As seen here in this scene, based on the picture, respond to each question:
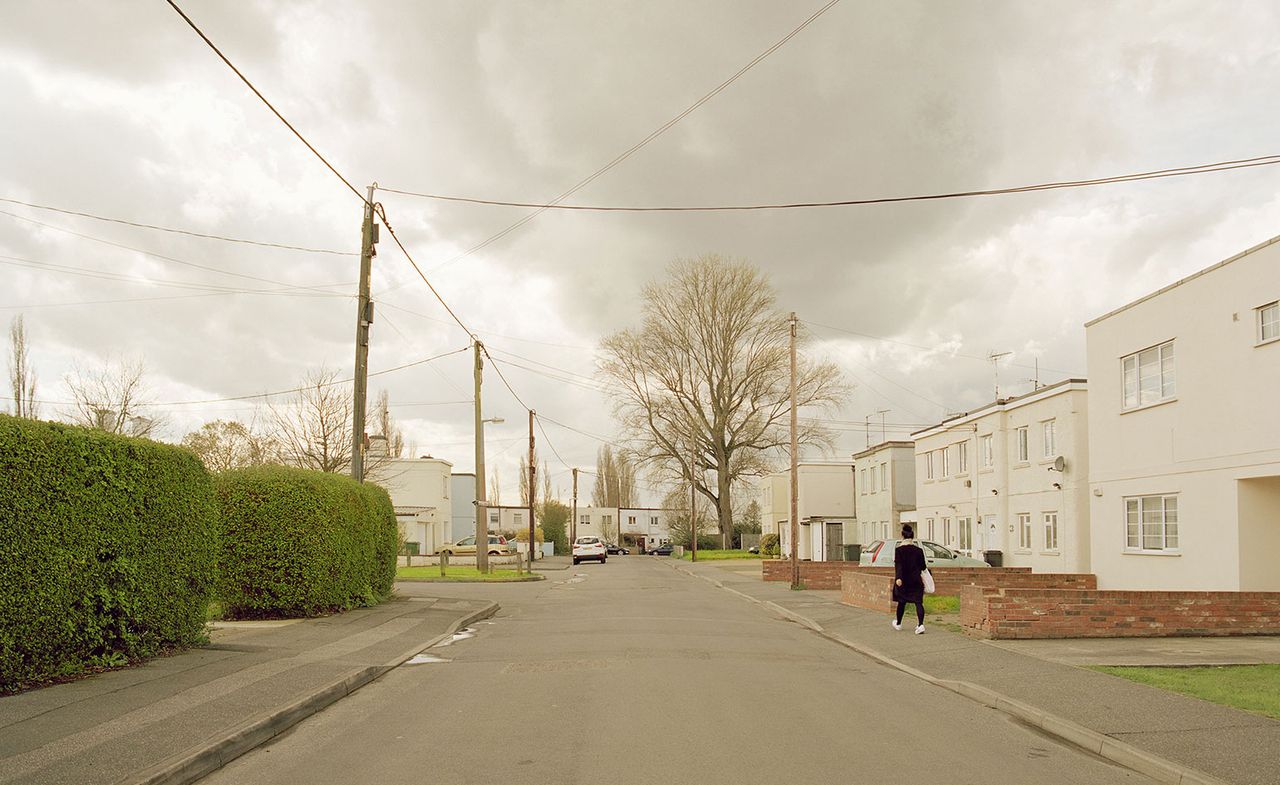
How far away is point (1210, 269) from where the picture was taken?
63.2 ft

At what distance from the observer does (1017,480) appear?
32.5 metres

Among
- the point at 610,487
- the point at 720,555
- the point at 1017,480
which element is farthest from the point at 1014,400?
the point at 610,487

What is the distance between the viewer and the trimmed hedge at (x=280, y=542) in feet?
55.1

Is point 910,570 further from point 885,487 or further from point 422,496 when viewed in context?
point 422,496

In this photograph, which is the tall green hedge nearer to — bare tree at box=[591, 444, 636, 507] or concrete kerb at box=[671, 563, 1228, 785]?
concrete kerb at box=[671, 563, 1228, 785]

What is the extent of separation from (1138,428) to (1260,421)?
4.14 meters

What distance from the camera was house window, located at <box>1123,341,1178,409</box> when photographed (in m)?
21.0

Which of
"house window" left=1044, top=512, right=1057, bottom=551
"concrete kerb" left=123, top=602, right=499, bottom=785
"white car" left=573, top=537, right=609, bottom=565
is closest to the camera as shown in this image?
"concrete kerb" left=123, top=602, right=499, bottom=785

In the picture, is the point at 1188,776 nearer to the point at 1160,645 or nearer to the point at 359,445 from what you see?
the point at 1160,645

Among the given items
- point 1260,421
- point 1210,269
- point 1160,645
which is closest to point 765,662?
point 1160,645

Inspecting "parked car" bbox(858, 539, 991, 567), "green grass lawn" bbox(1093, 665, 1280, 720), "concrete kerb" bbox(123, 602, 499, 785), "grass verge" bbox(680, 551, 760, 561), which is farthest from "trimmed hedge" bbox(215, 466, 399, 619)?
"grass verge" bbox(680, 551, 760, 561)

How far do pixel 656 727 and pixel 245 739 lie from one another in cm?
334

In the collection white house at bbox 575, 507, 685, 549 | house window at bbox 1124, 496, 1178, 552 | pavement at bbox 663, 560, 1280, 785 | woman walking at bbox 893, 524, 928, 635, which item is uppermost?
house window at bbox 1124, 496, 1178, 552

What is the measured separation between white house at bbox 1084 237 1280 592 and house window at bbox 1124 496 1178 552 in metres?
0.03
